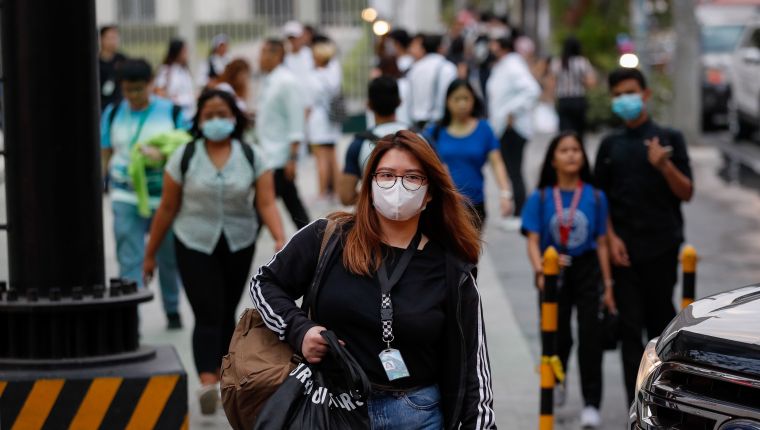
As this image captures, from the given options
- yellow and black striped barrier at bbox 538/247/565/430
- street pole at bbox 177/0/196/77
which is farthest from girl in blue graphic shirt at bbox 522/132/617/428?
street pole at bbox 177/0/196/77

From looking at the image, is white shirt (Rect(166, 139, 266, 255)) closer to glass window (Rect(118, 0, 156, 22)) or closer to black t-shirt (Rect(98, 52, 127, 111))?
black t-shirt (Rect(98, 52, 127, 111))

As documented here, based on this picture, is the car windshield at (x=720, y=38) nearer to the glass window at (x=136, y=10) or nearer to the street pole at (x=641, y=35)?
the street pole at (x=641, y=35)

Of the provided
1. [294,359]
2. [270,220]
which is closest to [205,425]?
[270,220]

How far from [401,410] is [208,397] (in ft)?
11.4

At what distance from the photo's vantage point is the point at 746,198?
1819cm

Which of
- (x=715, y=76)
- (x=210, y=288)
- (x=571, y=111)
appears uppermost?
(x=715, y=76)

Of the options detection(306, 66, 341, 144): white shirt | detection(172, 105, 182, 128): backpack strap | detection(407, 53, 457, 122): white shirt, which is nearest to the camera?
detection(172, 105, 182, 128): backpack strap

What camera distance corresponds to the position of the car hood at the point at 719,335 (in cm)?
485

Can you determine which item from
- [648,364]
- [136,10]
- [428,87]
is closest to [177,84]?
[428,87]

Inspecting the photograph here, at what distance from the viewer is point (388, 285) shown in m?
4.78

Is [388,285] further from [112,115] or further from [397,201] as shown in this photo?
[112,115]

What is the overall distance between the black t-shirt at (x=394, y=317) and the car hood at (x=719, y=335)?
85 centimetres

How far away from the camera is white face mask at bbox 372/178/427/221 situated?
16.0ft

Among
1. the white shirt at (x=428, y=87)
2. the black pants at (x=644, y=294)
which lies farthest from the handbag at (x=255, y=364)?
the white shirt at (x=428, y=87)
